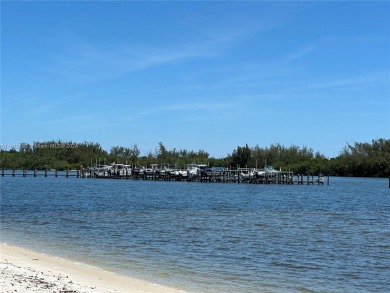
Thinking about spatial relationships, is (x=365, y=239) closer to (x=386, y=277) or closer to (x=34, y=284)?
(x=386, y=277)

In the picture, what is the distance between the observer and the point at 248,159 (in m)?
154

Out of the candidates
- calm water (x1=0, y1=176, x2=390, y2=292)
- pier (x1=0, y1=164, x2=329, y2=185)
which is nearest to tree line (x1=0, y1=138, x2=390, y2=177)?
pier (x1=0, y1=164, x2=329, y2=185)

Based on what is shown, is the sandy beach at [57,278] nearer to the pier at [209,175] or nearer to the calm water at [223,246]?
the calm water at [223,246]

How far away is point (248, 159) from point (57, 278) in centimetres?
14025

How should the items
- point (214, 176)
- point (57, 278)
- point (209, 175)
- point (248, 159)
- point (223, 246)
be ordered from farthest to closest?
point (248, 159)
point (209, 175)
point (214, 176)
point (223, 246)
point (57, 278)

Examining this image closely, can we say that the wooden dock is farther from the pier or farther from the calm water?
the calm water

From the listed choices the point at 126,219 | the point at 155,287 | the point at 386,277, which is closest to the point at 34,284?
the point at 155,287

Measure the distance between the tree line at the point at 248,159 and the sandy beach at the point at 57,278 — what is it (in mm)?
134657

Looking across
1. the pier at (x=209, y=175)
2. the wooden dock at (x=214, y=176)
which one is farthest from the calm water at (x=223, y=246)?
the pier at (x=209, y=175)

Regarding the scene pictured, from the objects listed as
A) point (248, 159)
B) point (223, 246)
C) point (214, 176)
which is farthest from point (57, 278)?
point (248, 159)

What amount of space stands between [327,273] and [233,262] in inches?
129

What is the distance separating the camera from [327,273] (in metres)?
18.0

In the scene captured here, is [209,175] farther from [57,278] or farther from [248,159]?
[57,278]

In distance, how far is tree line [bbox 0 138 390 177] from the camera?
534 ft
